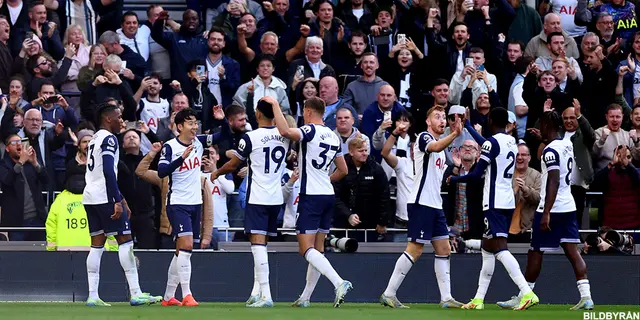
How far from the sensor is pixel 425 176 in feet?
50.7

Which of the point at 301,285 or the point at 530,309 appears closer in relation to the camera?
the point at 530,309

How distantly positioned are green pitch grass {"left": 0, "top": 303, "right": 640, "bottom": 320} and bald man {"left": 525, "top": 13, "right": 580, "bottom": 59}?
6.55 m

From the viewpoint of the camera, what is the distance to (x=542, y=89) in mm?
20406

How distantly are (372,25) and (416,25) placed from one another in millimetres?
754

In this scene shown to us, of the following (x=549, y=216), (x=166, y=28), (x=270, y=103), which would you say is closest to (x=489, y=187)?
(x=549, y=216)

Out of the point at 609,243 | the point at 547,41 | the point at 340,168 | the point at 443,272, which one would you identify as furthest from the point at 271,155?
the point at 547,41

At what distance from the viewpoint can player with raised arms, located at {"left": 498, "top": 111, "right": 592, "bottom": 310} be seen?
15750 millimetres

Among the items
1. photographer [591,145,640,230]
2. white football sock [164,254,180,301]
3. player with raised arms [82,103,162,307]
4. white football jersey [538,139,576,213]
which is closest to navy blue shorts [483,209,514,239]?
white football jersey [538,139,576,213]

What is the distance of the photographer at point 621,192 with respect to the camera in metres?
18.3

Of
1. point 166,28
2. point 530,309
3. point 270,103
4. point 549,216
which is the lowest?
point 530,309

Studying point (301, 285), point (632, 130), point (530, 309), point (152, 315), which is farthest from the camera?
point (632, 130)

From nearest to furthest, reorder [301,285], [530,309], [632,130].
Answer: [530,309]
[301,285]
[632,130]

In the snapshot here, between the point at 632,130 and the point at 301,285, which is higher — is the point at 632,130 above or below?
above

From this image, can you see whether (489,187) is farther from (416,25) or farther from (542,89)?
(416,25)
